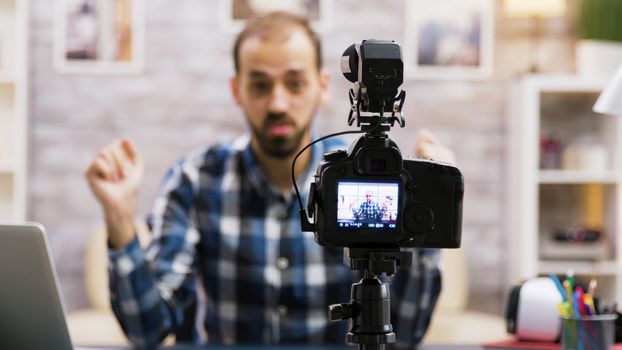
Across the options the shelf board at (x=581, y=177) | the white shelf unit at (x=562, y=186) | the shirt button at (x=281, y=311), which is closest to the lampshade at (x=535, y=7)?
the white shelf unit at (x=562, y=186)

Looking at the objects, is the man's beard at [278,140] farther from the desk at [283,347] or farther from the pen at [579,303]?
the pen at [579,303]

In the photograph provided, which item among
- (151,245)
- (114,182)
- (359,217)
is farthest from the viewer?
(151,245)

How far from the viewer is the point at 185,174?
7.58 feet

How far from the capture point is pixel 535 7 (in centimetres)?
386

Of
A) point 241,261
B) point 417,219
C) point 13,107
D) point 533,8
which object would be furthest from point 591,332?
point 13,107

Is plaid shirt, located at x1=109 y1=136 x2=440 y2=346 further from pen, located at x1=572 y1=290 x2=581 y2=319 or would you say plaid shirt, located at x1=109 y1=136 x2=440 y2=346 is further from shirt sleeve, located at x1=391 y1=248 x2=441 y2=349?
pen, located at x1=572 y1=290 x2=581 y2=319

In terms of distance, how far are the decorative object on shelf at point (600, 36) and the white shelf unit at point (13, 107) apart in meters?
2.35

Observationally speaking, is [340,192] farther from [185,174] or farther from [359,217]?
[185,174]

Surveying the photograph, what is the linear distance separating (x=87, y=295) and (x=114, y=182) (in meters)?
2.34

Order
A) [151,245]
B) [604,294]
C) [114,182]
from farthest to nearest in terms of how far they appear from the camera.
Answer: [604,294], [151,245], [114,182]

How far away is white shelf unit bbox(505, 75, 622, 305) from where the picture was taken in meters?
3.87

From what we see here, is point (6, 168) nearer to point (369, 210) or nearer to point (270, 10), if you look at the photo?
point (270, 10)

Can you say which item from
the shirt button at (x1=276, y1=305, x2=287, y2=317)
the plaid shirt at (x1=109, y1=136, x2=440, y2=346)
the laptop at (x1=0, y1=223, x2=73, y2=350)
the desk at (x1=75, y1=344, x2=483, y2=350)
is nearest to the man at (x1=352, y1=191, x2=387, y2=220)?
the laptop at (x1=0, y1=223, x2=73, y2=350)

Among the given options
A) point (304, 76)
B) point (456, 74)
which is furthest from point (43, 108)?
point (304, 76)
